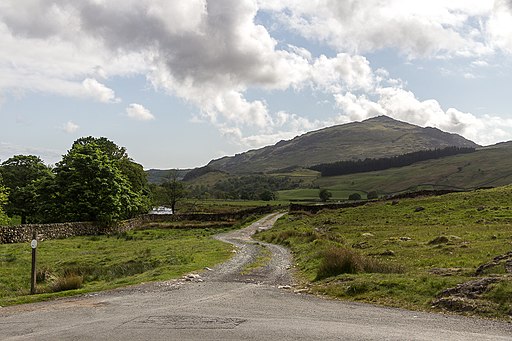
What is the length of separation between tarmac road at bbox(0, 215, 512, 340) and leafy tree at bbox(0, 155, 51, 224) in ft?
162

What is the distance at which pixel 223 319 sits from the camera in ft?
40.1

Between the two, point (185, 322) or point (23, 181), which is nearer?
point (185, 322)

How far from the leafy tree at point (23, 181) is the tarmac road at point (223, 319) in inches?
1940

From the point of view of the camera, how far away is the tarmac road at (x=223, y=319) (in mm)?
10398

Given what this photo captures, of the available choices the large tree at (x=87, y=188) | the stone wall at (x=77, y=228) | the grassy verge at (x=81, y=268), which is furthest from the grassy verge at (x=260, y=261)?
the large tree at (x=87, y=188)

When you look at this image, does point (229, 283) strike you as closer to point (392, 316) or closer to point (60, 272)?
point (392, 316)

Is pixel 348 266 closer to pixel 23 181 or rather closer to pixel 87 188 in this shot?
pixel 87 188

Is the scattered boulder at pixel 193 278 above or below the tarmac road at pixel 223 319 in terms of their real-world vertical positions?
below

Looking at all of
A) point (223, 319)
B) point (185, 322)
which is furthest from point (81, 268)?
point (223, 319)

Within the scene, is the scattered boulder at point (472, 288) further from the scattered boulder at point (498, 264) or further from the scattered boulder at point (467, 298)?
the scattered boulder at point (498, 264)

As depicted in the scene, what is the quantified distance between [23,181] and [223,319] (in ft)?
209

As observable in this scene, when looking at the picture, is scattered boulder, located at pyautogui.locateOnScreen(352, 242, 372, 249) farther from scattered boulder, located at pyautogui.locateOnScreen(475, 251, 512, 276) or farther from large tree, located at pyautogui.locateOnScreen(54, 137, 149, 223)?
large tree, located at pyautogui.locateOnScreen(54, 137, 149, 223)

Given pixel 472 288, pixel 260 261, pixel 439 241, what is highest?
pixel 472 288

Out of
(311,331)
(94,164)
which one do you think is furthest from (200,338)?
(94,164)
